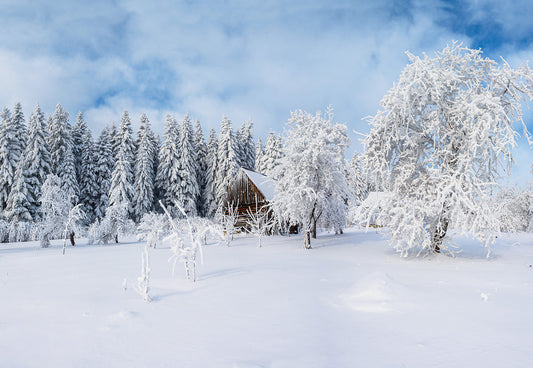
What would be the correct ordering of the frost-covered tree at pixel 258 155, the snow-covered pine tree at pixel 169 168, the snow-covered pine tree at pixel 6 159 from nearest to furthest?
the snow-covered pine tree at pixel 6 159 → the snow-covered pine tree at pixel 169 168 → the frost-covered tree at pixel 258 155

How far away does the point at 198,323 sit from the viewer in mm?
5094

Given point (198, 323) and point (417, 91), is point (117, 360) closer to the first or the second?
point (198, 323)

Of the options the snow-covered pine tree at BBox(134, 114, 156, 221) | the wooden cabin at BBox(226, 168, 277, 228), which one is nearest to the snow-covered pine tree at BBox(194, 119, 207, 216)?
the snow-covered pine tree at BBox(134, 114, 156, 221)

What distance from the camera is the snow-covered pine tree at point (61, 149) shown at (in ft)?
114

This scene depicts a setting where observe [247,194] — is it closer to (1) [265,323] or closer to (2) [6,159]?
(2) [6,159]

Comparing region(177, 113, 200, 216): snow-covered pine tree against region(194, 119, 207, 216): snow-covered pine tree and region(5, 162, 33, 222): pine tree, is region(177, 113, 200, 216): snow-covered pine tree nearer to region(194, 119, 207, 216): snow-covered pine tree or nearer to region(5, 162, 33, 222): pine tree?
region(194, 119, 207, 216): snow-covered pine tree

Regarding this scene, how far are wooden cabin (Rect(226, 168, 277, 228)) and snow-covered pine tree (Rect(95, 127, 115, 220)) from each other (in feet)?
52.3

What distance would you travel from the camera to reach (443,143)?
45.9ft

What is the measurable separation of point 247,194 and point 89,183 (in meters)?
Result: 20.1

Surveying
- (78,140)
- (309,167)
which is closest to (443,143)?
(309,167)

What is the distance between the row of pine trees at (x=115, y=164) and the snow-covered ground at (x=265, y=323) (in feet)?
88.0

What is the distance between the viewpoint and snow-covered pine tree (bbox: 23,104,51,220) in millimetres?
31047

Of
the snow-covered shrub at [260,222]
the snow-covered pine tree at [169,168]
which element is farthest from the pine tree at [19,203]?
the snow-covered shrub at [260,222]

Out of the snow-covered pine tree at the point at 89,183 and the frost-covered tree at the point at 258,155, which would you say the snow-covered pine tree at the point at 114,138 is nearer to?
the snow-covered pine tree at the point at 89,183
